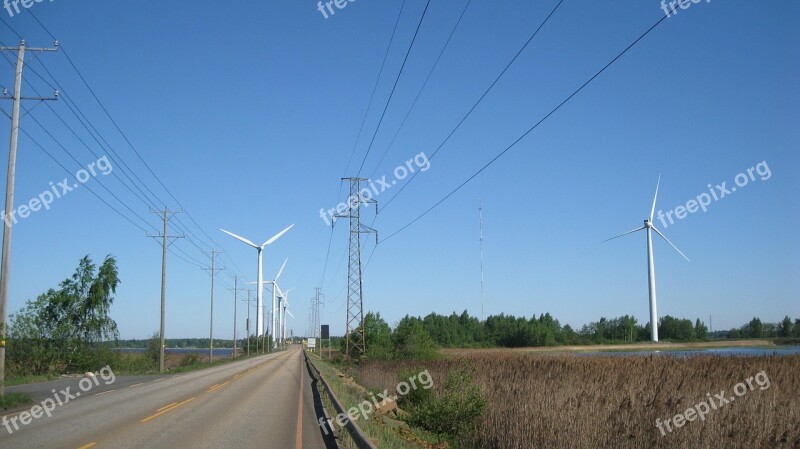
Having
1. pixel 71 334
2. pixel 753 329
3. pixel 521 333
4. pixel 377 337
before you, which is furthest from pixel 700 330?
pixel 71 334

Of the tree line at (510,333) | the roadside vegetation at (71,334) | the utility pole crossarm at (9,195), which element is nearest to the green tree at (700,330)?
the tree line at (510,333)

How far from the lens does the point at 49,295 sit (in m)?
55.8

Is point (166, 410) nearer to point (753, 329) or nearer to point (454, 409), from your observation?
point (454, 409)

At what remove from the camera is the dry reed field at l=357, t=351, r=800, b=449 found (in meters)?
11.6

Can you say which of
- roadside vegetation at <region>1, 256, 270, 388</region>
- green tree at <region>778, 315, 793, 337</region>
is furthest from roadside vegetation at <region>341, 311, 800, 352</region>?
roadside vegetation at <region>1, 256, 270, 388</region>

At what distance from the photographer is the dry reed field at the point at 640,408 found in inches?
459

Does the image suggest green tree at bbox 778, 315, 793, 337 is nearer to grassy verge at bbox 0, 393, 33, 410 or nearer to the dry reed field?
the dry reed field

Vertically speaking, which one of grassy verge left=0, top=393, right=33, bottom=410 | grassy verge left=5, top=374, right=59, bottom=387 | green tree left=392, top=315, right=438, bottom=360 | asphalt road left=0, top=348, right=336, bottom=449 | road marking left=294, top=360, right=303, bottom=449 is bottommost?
road marking left=294, top=360, right=303, bottom=449

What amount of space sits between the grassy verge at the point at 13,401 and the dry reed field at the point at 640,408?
50.4ft

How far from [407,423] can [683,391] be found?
7.77 meters

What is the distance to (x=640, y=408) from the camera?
44.2ft

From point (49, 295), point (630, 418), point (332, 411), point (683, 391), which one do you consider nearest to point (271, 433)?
point (332, 411)

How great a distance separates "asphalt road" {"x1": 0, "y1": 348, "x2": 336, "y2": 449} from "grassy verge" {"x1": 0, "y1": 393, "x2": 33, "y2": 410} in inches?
50.7

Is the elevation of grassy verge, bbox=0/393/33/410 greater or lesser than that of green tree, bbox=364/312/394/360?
lesser
